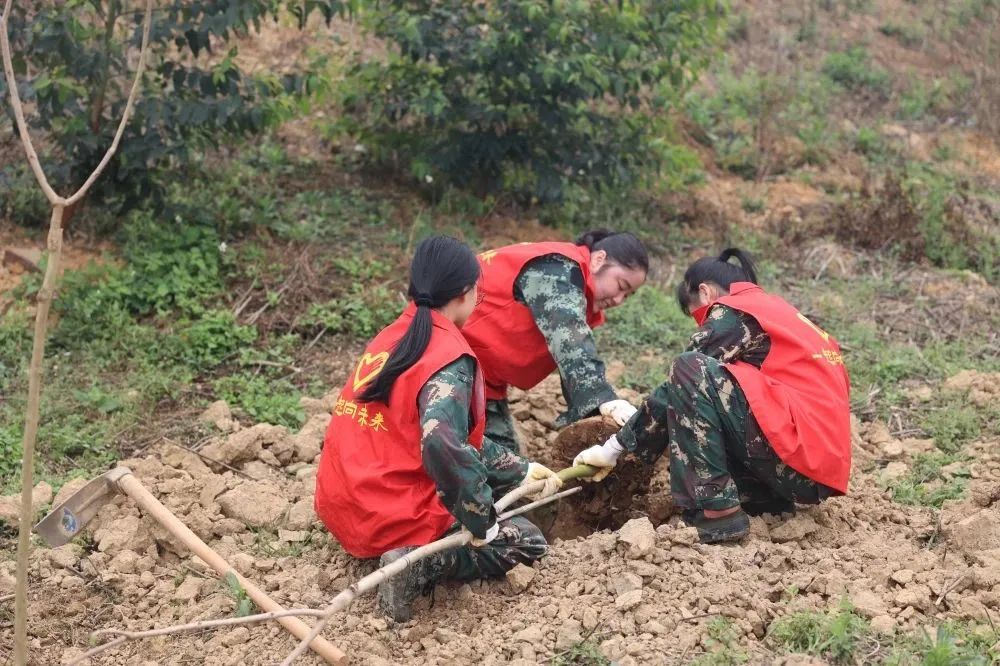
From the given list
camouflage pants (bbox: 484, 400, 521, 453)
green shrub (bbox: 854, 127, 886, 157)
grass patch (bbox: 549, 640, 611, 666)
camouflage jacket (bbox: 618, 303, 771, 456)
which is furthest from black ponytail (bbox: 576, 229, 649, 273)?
green shrub (bbox: 854, 127, 886, 157)

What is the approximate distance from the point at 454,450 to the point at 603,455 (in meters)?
1.16

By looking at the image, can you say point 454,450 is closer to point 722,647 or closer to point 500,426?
point 722,647

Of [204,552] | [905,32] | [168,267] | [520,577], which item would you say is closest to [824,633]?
[520,577]

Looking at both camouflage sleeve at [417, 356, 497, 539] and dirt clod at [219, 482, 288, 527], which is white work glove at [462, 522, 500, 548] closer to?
camouflage sleeve at [417, 356, 497, 539]

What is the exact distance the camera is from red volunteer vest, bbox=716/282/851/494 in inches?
148

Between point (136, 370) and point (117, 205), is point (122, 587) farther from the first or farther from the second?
point (117, 205)

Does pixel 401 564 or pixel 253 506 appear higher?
pixel 401 564

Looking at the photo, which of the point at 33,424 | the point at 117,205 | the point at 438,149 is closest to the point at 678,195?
the point at 438,149

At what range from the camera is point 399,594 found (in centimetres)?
346

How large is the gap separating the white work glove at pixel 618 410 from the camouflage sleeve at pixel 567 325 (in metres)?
0.04

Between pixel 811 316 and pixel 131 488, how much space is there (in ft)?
13.5

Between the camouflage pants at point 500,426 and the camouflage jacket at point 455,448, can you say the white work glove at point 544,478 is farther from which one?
the camouflage pants at point 500,426

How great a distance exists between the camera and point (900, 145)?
32.1 feet

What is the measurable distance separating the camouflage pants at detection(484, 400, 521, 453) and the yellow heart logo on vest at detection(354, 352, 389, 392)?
1.24 meters
